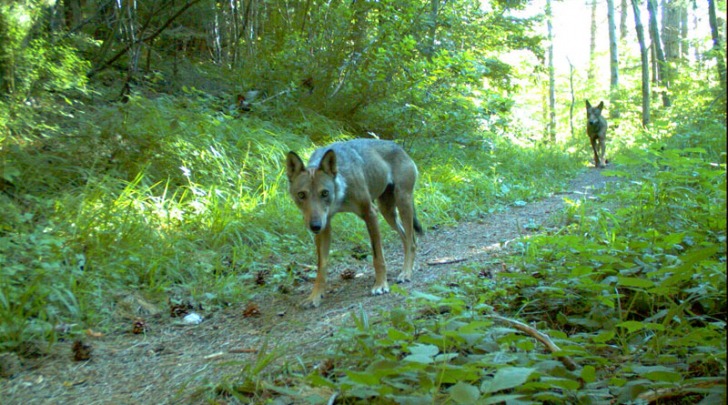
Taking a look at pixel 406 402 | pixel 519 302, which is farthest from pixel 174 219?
pixel 406 402

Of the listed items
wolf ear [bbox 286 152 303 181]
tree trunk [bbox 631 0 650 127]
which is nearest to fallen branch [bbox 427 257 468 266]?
wolf ear [bbox 286 152 303 181]

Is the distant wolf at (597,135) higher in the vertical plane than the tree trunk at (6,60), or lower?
lower

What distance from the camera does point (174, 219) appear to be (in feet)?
21.2

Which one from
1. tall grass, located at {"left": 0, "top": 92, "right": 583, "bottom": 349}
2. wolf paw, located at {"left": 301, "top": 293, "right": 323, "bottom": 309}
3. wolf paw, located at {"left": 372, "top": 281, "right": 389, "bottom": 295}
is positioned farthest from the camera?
wolf paw, located at {"left": 372, "top": 281, "right": 389, "bottom": 295}

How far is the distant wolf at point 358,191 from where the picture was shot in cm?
497

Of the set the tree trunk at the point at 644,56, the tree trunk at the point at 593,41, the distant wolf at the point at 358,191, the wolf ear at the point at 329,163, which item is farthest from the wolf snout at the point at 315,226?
the tree trunk at the point at 593,41

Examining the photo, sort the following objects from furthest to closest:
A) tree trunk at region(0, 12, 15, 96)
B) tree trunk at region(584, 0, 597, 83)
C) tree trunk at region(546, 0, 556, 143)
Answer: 1. tree trunk at region(584, 0, 597, 83)
2. tree trunk at region(546, 0, 556, 143)
3. tree trunk at region(0, 12, 15, 96)

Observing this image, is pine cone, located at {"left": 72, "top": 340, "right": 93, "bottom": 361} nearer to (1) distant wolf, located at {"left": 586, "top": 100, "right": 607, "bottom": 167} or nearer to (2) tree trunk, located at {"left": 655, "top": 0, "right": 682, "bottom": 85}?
(1) distant wolf, located at {"left": 586, "top": 100, "right": 607, "bottom": 167}

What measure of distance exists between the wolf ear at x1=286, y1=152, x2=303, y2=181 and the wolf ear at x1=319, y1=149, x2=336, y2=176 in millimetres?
201

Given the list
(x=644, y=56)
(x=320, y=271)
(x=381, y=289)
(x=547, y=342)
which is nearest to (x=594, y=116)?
(x=644, y=56)

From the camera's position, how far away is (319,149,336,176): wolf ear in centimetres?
498

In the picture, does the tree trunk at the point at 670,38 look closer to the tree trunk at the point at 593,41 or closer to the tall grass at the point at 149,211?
the tree trunk at the point at 593,41

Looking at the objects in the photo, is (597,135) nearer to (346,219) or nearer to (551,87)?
(346,219)

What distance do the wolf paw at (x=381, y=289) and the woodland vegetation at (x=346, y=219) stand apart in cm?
81
